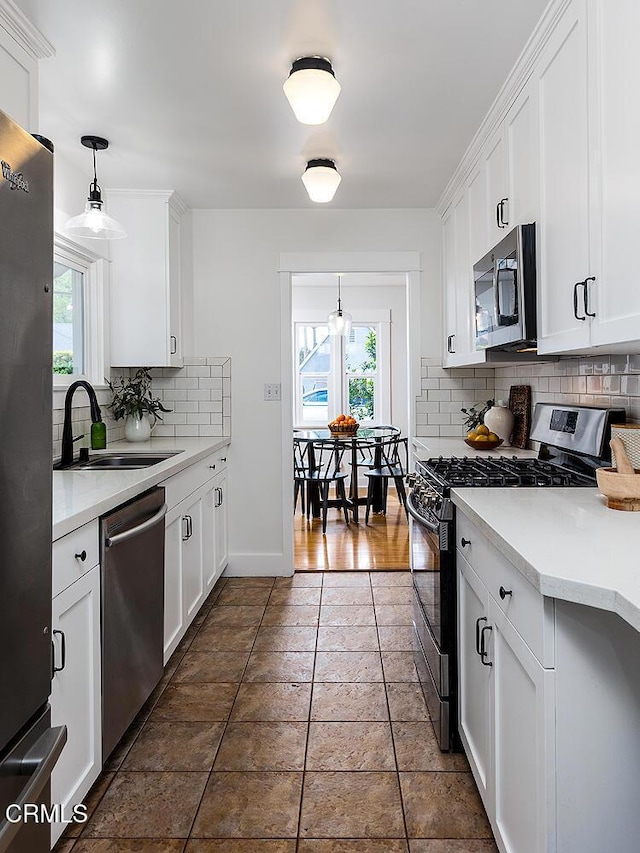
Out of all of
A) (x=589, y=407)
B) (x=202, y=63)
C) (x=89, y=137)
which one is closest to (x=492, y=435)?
(x=589, y=407)

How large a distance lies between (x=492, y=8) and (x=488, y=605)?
5.71 ft

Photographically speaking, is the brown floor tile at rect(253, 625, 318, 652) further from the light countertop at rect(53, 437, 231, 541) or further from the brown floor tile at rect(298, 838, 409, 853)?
the brown floor tile at rect(298, 838, 409, 853)

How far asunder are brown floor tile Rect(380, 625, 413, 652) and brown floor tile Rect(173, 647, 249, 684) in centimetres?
21

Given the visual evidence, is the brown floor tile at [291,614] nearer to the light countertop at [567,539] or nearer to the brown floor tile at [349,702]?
the brown floor tile at [349,702]

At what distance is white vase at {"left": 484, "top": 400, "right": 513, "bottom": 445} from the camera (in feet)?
11.4

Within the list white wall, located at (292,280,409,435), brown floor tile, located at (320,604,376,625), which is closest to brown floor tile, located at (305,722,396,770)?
brown floor tile, located at (320,604,376,625)

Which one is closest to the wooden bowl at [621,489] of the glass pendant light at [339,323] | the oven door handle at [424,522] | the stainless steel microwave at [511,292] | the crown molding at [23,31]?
the oven door handle at [424,522]

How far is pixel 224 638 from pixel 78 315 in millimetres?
1909

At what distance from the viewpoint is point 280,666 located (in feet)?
9.10

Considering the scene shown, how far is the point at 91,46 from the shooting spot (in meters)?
2.05

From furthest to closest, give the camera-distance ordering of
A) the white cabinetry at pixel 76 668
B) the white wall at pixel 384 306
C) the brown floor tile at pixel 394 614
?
the white wall at pixel 384 306
the brown floor tile at pixel 394 614
the white cabinetry at pixel 76 668

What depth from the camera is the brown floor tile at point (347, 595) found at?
361cm

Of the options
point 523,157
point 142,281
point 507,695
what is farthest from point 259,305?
point 507,695

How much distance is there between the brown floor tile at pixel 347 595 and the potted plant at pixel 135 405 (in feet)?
4.75
